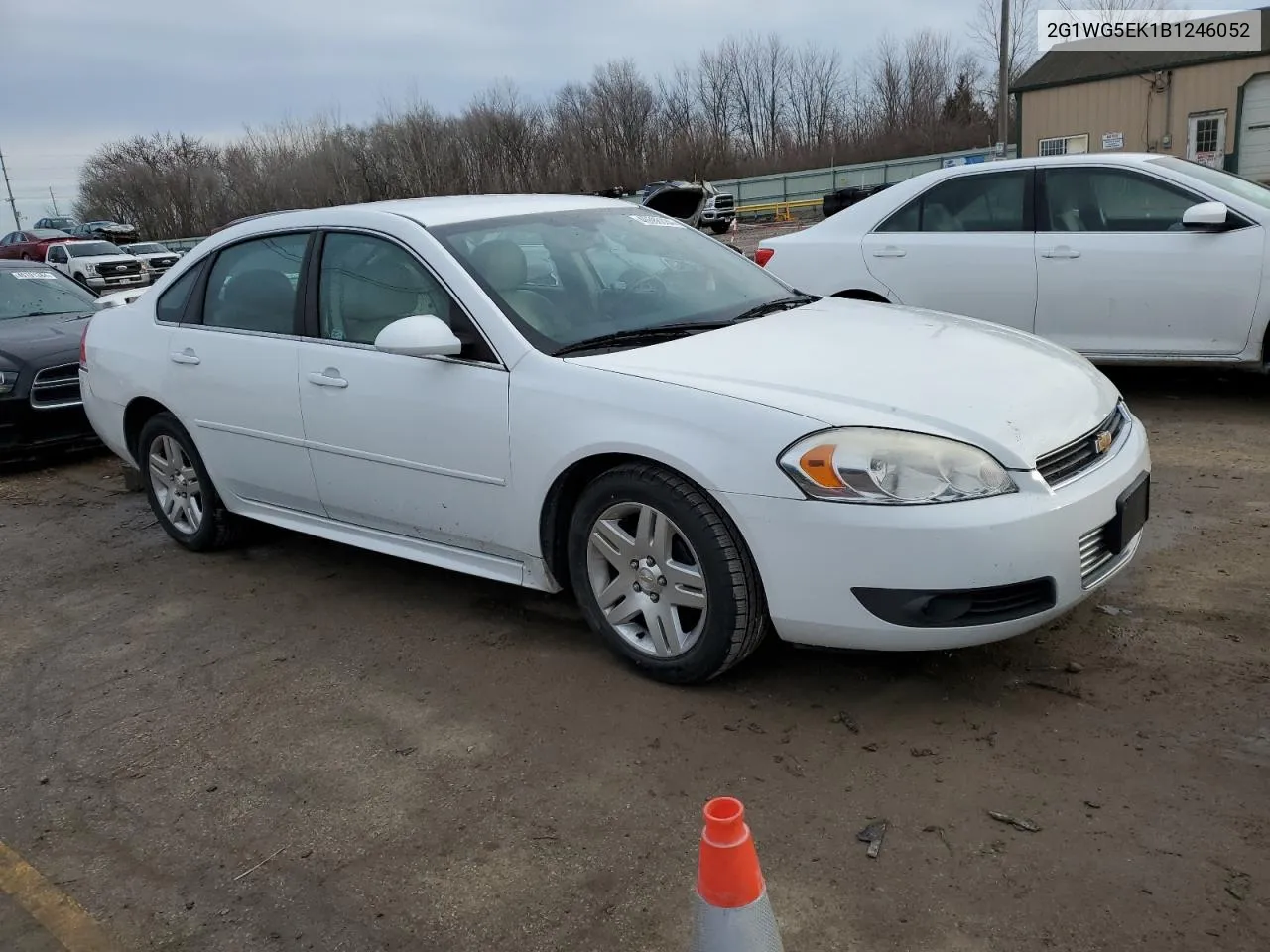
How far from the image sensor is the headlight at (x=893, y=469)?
2865 millimetres

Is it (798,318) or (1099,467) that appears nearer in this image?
(1099,467)

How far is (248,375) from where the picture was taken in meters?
4.48

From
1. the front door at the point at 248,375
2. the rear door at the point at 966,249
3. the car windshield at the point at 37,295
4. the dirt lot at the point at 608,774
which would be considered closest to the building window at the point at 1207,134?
the rear door at the point at 966,249

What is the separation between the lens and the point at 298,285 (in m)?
4.36

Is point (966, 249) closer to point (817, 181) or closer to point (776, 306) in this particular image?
point (776, 306)

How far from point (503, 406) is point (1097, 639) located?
2137mm

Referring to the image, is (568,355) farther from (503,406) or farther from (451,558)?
(451,558)

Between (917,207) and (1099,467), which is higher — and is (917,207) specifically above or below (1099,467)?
above

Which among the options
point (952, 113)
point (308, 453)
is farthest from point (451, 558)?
point (952, 113)

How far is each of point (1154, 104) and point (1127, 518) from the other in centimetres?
3251

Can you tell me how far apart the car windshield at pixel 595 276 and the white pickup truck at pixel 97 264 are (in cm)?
2863

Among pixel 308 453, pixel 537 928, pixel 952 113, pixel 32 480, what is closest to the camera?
pixel 537 928

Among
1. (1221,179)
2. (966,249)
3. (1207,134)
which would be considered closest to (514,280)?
(966,249)

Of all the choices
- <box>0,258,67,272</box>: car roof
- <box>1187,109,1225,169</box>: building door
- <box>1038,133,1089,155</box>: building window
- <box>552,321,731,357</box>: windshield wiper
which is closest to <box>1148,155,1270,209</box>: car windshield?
<box>552,321,731,357</box>: windshield wiper
